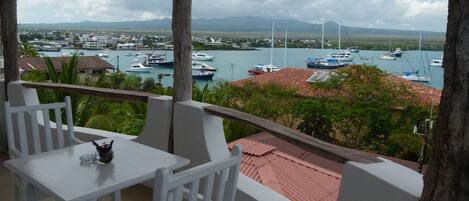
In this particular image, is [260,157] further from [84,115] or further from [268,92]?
[268,92]

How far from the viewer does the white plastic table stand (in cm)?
164

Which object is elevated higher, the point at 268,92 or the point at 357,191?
the point at 357,191

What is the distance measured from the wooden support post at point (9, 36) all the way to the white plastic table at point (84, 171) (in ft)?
7.20

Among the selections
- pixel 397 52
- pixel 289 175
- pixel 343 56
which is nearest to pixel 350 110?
pixel 289 175

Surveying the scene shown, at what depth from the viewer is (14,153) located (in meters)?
2.46

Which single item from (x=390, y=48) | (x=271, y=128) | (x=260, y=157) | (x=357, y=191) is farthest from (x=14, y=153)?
(x=390, y=48)

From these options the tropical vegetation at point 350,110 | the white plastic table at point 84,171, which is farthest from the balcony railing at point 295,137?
the tropical vegetation at point 350,110

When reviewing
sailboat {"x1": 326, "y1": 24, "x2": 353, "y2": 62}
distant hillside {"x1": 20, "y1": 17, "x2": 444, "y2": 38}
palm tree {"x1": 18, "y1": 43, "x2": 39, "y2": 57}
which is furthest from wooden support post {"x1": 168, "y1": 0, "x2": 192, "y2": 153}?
sailboat {"x1": 326, "y1": 24, "x2": 353, "y2": 62}

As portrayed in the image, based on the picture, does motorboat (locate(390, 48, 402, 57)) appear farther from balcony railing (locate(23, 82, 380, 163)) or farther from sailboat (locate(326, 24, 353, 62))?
balcony railing (locate(23, 82, 380, 163))

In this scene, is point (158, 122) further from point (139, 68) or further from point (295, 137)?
point (139, 68)

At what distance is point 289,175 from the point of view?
706 cm

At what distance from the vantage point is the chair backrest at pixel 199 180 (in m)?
1.20

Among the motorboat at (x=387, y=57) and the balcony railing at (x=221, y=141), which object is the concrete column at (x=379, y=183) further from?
the motorboat at (x=387, y=57)

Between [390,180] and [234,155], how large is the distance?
0.59 metres
